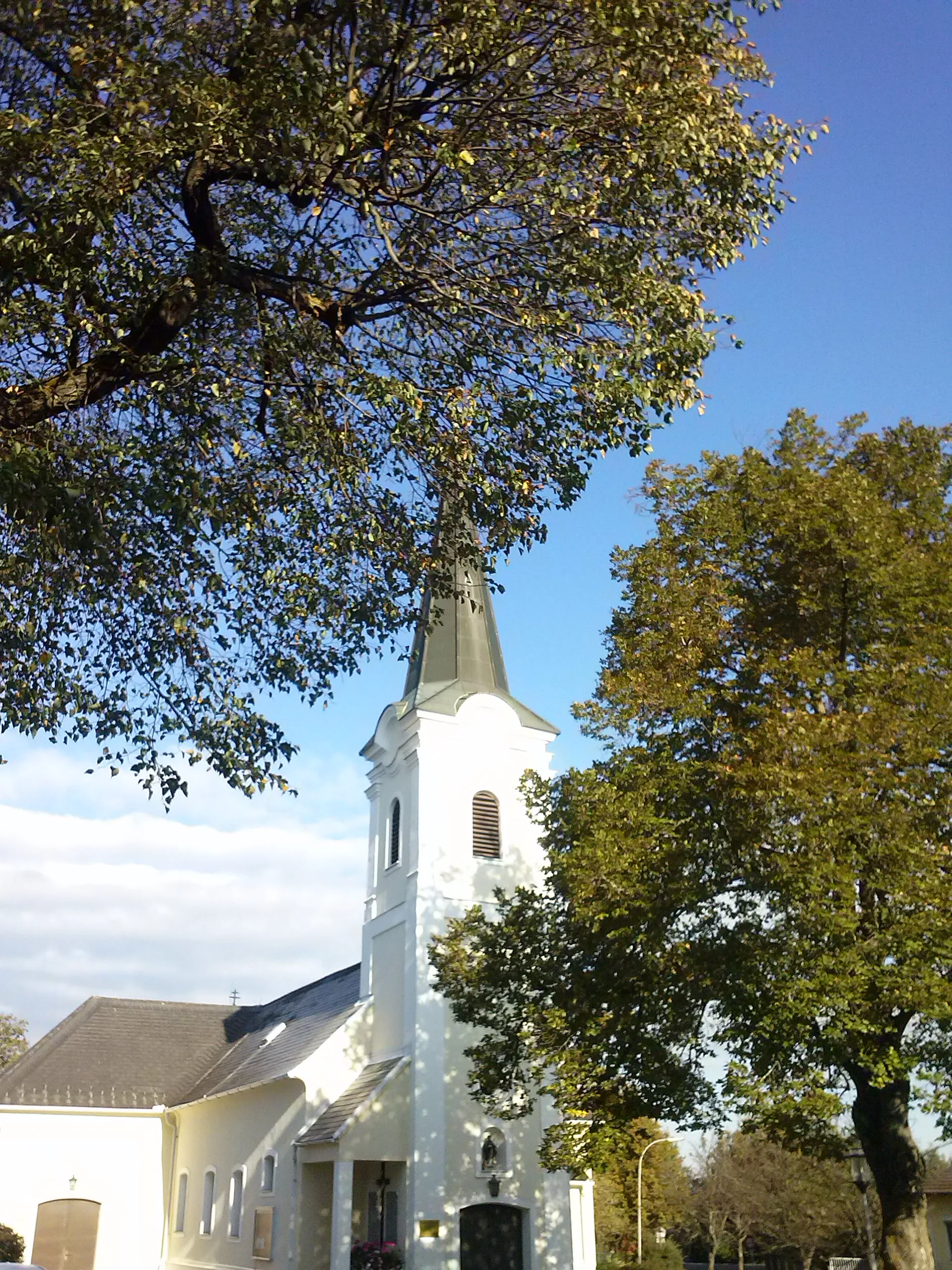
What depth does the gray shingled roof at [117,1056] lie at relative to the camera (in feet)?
107

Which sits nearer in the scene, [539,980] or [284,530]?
[284,530]

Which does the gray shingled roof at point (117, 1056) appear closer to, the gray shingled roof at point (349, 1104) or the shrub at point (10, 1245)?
the shrub at point (10, 1245)

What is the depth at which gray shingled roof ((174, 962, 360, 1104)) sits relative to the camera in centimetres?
2719

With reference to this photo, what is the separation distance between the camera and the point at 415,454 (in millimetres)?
10641

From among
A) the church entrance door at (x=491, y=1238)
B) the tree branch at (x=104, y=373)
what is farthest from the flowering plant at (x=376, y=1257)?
the tree branch at (x=104, y=373)

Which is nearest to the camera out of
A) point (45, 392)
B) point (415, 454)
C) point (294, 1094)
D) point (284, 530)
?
point (45, 392)

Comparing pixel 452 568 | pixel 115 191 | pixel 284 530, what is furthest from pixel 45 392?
pixel 452 568

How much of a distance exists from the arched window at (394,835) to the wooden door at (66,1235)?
14.4m

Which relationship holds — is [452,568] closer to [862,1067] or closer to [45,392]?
[45,392]

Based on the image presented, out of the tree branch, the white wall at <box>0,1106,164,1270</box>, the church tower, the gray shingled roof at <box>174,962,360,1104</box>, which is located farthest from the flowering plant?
the tree branch

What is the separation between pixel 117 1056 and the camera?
1394 inches

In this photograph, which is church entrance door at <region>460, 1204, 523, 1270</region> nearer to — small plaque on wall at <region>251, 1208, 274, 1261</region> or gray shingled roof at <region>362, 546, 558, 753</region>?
small plaque on wall at <region>251, 1208, 274, 1261</region>

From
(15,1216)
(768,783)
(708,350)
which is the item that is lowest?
(15,1216)

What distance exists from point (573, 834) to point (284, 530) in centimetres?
707
